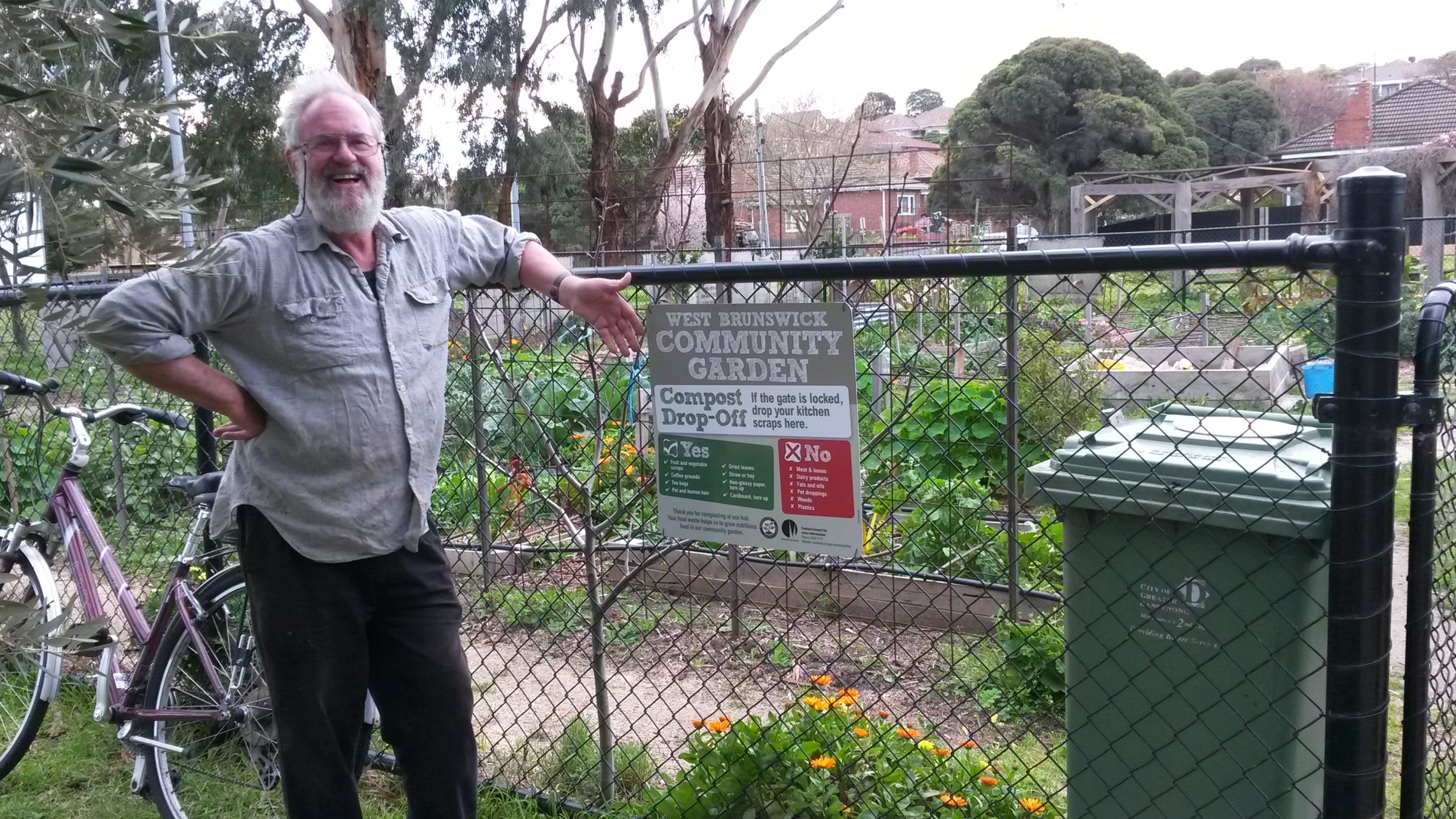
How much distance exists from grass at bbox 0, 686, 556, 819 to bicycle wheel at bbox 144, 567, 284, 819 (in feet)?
0.27

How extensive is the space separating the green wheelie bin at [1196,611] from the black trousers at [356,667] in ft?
4.20

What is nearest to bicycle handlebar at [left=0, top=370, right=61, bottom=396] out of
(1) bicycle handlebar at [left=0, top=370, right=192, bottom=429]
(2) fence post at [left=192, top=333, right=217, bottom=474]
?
(1) bicycle handlebar at [left=0, top=370, right=192, bottom=429]

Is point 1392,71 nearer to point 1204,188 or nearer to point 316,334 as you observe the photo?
point 1204,188

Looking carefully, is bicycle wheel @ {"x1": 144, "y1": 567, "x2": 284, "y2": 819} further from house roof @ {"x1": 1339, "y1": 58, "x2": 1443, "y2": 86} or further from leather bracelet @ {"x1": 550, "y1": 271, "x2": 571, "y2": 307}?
house roof @ {"x1": 1339, "y1": 58, "x2": 1443, "y2": 86}

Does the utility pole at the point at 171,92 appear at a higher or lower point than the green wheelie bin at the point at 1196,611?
higher

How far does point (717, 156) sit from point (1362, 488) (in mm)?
18271

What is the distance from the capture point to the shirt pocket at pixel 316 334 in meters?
2.19

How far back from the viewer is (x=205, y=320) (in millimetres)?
2141

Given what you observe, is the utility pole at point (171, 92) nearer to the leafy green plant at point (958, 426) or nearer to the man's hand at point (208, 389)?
the man's hand at point (208, 389)

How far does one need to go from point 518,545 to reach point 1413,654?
11.0 ft

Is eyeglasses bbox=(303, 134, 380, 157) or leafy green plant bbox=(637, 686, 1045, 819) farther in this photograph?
leafy green plant bbox=(637, 686, 1045, 819)

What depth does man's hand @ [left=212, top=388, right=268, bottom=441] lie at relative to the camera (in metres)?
2.19

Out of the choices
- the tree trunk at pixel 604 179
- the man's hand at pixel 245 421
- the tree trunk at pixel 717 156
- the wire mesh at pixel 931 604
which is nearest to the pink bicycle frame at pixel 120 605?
the wire mesh at pixel 931 604

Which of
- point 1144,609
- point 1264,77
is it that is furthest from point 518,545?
point 1264,77
